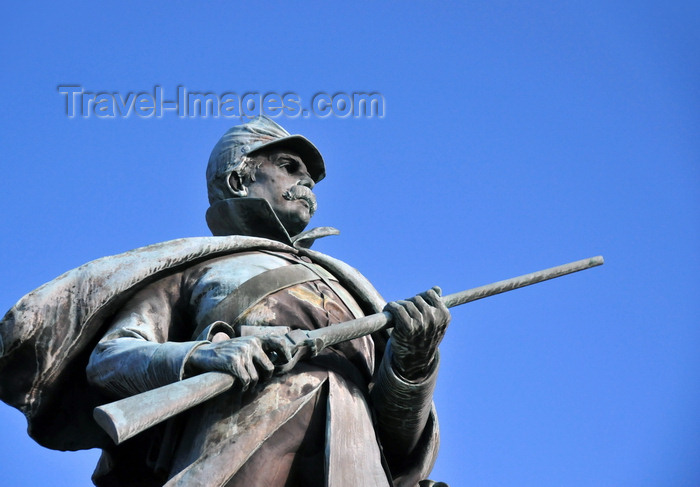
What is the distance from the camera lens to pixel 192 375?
19.9 feet

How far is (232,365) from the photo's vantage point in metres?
5.90

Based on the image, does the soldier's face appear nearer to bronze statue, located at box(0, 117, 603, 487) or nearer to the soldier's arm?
bronze statue, located at box(0, 117, 603, 487)

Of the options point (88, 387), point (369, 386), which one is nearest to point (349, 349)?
point (369, 386)

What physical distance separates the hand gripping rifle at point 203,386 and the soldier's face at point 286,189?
73.8 inches

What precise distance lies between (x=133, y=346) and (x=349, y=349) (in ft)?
4.37

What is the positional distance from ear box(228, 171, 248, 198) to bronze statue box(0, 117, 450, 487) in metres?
0.76

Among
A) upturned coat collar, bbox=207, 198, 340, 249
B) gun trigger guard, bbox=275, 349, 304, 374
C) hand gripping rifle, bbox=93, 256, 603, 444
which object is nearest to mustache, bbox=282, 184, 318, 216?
upturned coat collar, bbox=207, 198, 340, 249

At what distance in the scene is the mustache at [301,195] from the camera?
8.50 metres

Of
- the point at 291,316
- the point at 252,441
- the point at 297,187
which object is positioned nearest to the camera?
the point at 252,441

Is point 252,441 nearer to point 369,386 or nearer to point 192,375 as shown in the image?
point 192,375

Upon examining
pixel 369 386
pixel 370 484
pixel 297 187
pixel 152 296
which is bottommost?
pixel 370 484

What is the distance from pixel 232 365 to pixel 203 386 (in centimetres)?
23

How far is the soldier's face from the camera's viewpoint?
846 cm

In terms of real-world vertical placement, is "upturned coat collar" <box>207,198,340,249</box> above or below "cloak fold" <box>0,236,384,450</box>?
above
